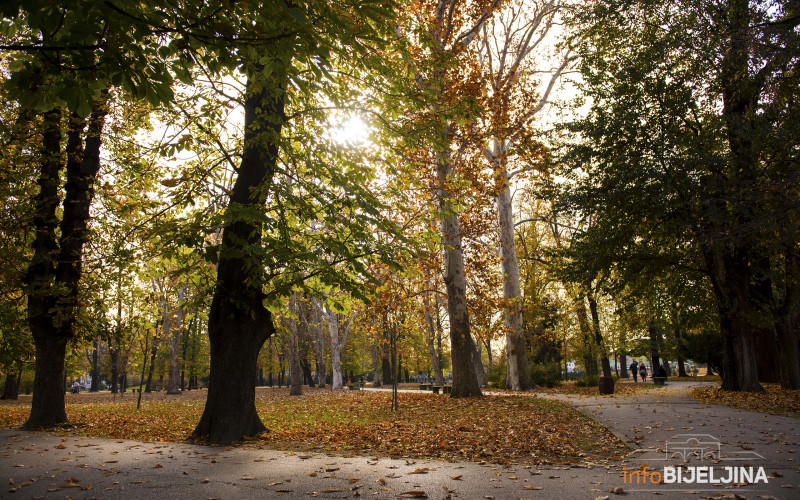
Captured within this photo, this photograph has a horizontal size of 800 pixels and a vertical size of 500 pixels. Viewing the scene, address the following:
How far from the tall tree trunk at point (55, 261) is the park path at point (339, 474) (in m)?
3.38

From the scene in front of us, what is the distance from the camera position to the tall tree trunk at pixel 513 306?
19.8 m

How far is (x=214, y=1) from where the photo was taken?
3.86 meters

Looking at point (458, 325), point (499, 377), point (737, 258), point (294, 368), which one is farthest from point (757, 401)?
point (294, 368)

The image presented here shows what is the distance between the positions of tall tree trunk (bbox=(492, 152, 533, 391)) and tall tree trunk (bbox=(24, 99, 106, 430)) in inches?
571

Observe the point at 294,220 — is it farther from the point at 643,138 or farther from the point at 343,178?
the point at 643,138

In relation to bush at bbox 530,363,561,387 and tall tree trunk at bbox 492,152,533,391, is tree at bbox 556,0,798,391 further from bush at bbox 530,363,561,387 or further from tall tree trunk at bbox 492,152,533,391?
bush at bbox 530,363,561,387

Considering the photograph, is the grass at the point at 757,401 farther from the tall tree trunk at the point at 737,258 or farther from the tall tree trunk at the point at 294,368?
the tall tree trunk at the point at 294,368

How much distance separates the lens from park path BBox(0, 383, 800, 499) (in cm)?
465

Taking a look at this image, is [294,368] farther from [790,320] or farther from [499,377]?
[790,320]

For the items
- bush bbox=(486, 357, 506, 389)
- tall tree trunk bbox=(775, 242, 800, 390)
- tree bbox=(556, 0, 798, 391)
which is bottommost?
bush bbox=(486, 357, 506, 389)

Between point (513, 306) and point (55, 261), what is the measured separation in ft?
49.7

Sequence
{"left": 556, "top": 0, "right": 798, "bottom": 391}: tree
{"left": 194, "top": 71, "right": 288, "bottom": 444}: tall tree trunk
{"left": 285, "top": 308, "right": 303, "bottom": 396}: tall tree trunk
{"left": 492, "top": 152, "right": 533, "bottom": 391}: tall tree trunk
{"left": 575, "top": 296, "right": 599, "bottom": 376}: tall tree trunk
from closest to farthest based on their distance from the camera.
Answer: {"left": 194, "top": 71, "right": 288, "bottom": 444}: tall tree trunk → {"left": 556, "top": 0, "right": 798, "bottom": 391}: tree → {"left": 492, "top": 152, "right": 533, "bottom": 391}: tall tree trunk → {"left": 285, "top": 308, "right": 303, "bottom": 396}: tall tree trunk → {"left": 575, "top": 296, "right": 599, "bottom": 376}: tall tree trunk

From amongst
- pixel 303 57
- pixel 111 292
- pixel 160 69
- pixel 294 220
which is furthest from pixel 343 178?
pixel 111 292

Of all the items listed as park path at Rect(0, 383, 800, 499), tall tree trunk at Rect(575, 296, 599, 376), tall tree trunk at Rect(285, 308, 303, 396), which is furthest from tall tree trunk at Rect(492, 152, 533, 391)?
tall tree trunk at Rect(285, 308, 303, 396)
